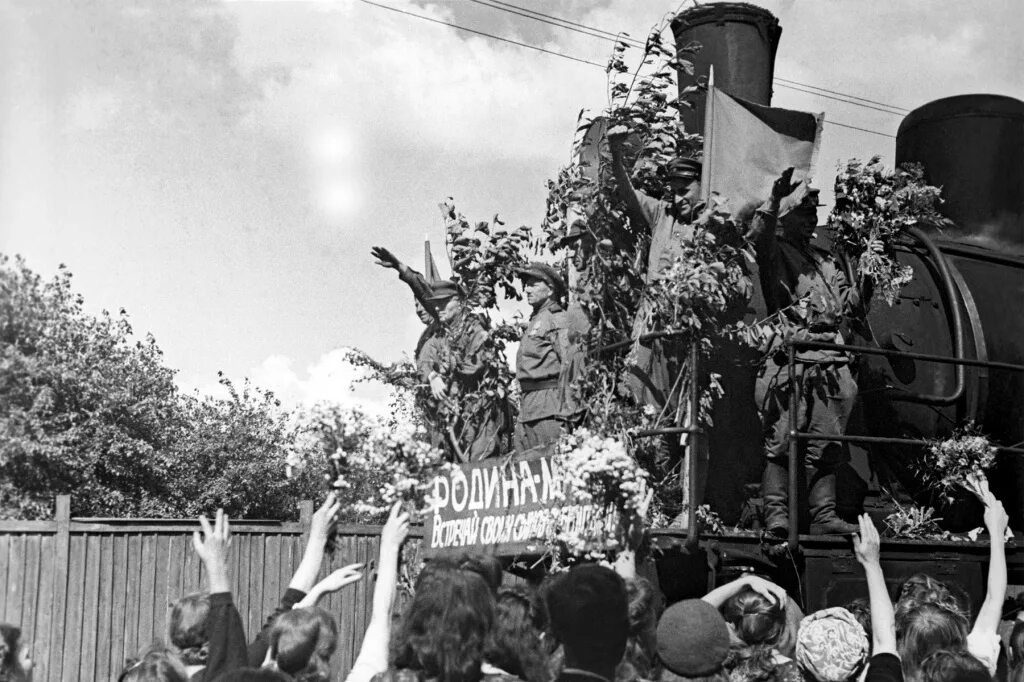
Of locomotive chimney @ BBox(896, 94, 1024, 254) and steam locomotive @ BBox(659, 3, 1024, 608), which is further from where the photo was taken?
locomotive chimney @ BBox(896, 94, 1024, 254)

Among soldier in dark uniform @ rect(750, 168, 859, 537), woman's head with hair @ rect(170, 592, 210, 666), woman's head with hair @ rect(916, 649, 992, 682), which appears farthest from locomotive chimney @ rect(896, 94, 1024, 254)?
woman's head with hair @ rect(170, 592, 210, 666)

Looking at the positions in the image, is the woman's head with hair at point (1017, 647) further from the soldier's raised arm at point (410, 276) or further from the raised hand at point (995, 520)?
the soldier's raised arm at point (410, 276)

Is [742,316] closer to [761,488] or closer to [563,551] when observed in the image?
[761,488]

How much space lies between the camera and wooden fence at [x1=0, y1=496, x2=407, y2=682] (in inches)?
344

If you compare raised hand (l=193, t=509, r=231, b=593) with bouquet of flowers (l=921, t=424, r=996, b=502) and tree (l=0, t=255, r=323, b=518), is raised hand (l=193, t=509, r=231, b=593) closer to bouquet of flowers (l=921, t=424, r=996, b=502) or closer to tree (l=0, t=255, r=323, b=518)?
bouquet of flowers (l=921, t=424, r=996, b=502)

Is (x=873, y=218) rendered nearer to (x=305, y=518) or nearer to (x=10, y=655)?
→ (x=10, y=655)

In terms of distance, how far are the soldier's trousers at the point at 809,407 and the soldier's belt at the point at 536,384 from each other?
3.92 feet

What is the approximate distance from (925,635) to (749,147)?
10.3ft

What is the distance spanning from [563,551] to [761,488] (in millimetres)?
→ 1835

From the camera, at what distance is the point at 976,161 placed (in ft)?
30.8

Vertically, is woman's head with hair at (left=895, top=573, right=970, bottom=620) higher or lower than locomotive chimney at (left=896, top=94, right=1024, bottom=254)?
lower

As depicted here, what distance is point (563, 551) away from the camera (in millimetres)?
5766

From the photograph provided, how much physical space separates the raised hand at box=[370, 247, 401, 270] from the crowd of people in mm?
3025

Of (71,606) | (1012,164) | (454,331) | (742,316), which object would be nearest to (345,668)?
(71,606)
